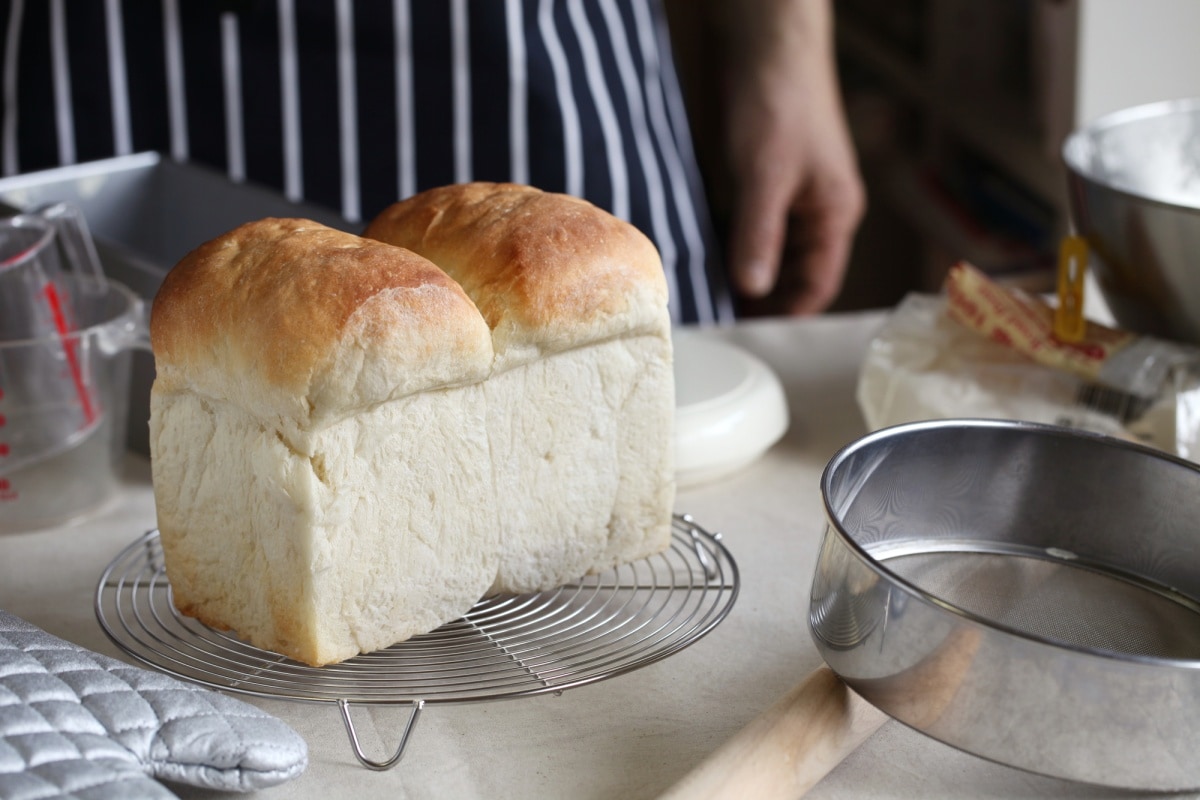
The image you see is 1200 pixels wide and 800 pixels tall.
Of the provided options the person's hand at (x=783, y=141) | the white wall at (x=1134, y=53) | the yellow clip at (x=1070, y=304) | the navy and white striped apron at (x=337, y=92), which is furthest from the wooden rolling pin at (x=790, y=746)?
the white wall at (x=1134, y=53)

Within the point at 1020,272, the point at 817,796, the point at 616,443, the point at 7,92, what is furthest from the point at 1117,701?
the point at 1020,272

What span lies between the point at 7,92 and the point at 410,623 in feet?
3.23

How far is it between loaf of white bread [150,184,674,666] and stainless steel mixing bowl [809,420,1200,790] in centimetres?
16

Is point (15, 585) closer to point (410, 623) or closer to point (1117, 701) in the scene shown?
point (410, 623)

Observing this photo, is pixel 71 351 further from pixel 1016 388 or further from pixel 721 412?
pixel 1016 388

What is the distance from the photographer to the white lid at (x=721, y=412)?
0.94 m

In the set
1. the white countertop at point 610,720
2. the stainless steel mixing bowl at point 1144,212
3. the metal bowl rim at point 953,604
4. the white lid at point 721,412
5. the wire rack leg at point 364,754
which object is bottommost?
the white countertop at point 610,720

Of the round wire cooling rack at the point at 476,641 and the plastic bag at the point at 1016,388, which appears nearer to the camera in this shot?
the round wire cooling rack at the point at 476,641

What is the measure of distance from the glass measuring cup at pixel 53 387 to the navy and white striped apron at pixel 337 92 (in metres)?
0.47

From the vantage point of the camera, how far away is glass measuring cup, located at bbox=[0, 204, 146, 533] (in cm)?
88

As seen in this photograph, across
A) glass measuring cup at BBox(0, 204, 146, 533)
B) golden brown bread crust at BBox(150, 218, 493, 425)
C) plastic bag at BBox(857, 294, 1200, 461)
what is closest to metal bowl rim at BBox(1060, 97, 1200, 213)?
plastic bag at BBox(857, 294, 1200, 461)

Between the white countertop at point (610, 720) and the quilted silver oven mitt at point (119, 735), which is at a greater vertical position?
the quilted silver oven mitt at point (119, 735)

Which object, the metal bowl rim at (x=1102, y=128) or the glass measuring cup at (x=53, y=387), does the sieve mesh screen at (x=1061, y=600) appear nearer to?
the metal bowl rim at (x=1102, y=128)

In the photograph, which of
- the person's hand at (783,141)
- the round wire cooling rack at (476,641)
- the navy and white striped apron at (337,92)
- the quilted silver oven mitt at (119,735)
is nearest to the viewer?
the quilted silver oven mitt at (119,735)
